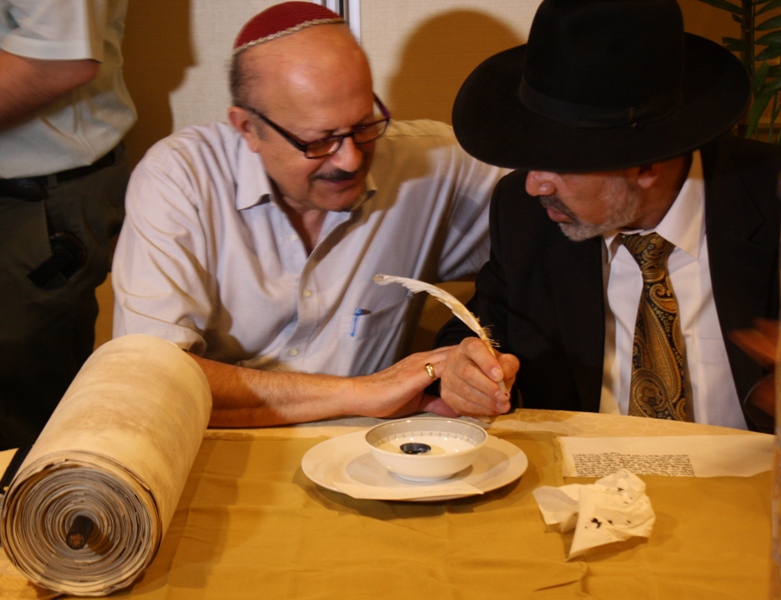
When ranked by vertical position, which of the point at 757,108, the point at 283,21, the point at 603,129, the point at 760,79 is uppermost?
the point at 283,21

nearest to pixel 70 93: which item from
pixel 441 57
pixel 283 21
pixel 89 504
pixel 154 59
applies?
pixel 154 59

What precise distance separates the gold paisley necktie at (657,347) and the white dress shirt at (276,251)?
2.00ft

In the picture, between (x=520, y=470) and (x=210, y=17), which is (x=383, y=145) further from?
(x=520, y=470)

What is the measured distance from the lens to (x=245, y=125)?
2.09m

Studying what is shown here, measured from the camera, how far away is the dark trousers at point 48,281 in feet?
8.09

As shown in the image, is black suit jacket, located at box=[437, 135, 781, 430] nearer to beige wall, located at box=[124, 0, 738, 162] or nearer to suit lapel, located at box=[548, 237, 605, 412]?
A: suit lapel, located at box=[548, 237, 605, 412]

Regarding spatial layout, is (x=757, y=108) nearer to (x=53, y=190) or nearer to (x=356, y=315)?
(x=356, y=315)

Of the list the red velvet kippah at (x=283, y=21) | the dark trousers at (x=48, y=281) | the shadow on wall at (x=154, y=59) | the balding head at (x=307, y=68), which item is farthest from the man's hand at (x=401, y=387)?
the shadow on wall at (x=154, y=59)

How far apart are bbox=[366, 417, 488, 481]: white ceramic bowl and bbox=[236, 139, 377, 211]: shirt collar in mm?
851

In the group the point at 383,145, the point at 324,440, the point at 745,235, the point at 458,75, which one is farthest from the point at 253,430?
the point at 458,75

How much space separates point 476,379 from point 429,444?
0.25m

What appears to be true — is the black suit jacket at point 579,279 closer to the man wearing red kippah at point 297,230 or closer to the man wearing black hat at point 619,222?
the man wearing black hat at point 619,222

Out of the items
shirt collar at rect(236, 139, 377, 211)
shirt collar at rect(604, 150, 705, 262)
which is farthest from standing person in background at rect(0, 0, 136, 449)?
shirt collar at rect(604, 150, 705, 262)

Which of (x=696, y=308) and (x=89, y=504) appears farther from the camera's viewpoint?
(x=696, y=308)
